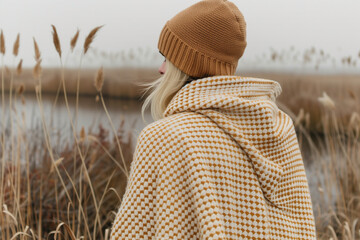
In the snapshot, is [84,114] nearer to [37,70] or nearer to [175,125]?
[37,70]

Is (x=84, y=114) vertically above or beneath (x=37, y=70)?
beneath

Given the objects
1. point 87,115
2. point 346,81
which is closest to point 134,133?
point 87,115

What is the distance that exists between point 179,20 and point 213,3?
0.33ft

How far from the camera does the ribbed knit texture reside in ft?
3.15

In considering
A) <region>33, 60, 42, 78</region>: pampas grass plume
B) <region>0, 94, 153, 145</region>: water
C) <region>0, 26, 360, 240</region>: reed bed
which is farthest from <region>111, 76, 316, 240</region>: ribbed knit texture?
<region>0, 94, 153, 145</region>: water

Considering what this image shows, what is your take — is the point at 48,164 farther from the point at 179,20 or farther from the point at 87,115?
the point at 179,20

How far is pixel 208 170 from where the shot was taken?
975 millimetres

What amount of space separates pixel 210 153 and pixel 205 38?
0.31 meters

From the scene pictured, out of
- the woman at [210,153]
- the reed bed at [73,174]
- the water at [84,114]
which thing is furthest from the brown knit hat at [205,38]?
the water at [84,114]

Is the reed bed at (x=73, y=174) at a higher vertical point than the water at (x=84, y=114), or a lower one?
lower

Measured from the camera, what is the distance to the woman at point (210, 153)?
96cm

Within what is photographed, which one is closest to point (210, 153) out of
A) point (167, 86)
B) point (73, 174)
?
point (167, 86)

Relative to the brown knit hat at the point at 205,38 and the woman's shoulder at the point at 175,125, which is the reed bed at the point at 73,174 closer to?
the brown knit hat at the point at 205,38

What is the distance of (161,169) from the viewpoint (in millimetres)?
972
